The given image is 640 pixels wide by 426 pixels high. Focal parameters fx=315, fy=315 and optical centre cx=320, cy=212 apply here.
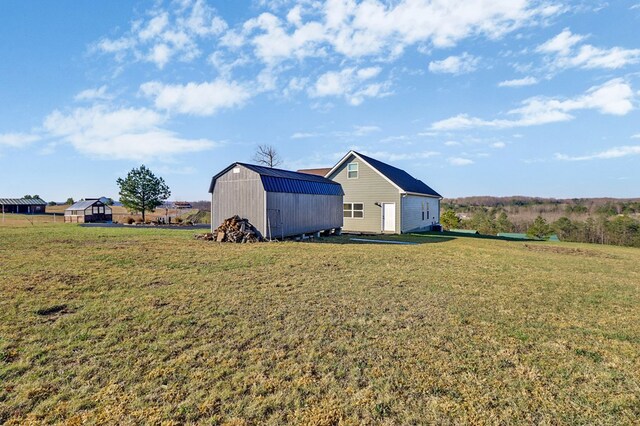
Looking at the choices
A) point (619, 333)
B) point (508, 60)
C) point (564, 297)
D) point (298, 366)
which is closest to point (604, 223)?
point (508, 60)

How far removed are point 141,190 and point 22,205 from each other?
40.4 metres

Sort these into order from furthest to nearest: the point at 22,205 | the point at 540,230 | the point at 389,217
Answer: the point at 22,205 < the point at 540,230 < the point at 389,217

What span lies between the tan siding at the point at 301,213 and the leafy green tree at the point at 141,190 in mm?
25945

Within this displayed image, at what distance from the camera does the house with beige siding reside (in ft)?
72.0

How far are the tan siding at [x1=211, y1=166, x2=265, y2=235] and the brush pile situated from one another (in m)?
0.30

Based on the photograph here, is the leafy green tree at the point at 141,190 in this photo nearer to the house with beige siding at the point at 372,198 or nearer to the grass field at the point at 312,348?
the house with beige siding at the point at 372,198

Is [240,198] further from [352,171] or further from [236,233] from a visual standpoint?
[352,171]

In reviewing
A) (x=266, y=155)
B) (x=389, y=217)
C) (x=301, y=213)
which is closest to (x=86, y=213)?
(x=266, y=155)

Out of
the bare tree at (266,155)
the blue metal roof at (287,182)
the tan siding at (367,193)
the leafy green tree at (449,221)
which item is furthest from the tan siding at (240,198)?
the leafy green tree at (449,221)

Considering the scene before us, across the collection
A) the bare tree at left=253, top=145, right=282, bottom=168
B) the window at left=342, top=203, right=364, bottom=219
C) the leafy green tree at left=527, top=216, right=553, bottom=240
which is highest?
the bare tree at left=253, top=145, right=282, bottom=168

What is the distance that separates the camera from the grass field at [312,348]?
2.84 m

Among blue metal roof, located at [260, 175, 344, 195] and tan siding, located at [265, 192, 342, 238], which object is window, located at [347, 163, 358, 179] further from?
tan siding, located at [265, 192, 342, 238]

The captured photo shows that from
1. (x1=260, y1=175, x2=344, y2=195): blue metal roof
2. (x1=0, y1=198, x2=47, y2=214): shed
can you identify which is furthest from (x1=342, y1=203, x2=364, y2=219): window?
(x1=0, y1=198, x2=47, y2=214): shed

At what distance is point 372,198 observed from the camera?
2269 cm
